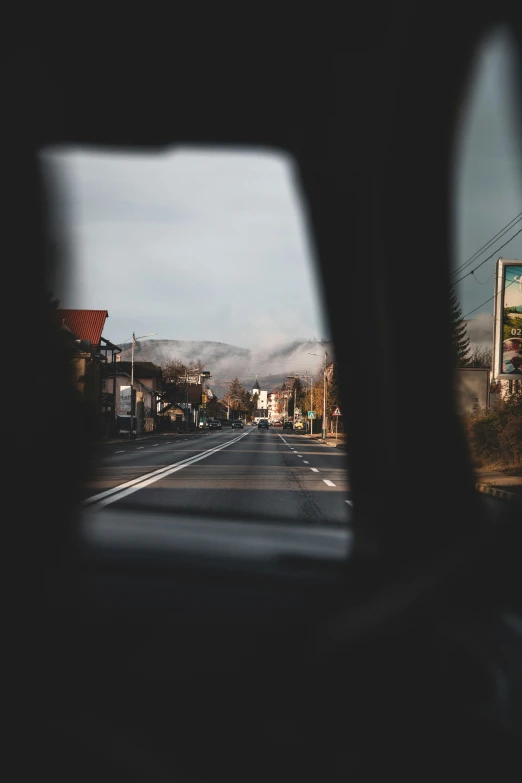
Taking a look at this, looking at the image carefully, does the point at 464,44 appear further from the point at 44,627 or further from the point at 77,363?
the point at 44,627

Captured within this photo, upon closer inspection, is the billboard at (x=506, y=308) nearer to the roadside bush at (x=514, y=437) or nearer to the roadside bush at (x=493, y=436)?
the roadside bush at (x=493, y=436)

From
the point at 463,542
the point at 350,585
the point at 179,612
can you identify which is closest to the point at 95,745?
the point at 179,612

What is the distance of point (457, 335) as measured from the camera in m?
2.47

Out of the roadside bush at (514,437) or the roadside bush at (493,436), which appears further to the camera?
→ the roadside bush at (514,437)

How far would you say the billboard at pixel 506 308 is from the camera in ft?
9.94

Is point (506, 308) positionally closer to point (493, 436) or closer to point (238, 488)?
point (493, 436)

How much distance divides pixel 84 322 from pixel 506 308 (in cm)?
246

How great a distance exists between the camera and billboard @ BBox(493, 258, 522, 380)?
303 cm

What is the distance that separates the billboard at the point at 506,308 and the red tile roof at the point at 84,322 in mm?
1622

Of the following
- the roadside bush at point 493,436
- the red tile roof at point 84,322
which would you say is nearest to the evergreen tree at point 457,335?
the roadside bush at point 493,436

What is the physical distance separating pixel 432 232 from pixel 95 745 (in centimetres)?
177

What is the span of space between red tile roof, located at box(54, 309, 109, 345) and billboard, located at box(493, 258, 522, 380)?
162 cm

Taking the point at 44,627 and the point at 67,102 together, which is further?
the point at 67,102

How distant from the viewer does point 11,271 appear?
237cm
